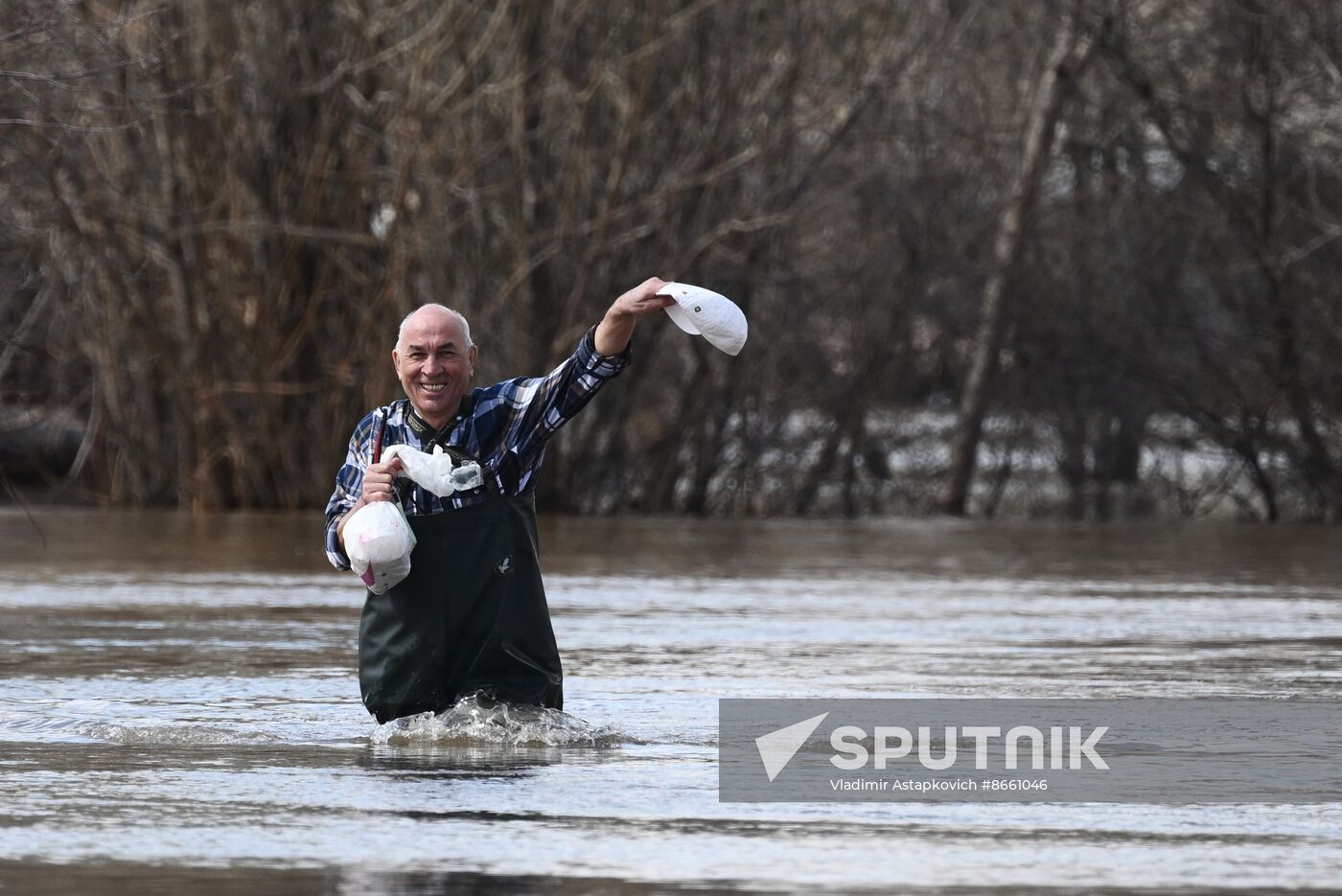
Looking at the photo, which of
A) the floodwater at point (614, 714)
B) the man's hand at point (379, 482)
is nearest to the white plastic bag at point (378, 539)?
the man's hand at point (379, 482)

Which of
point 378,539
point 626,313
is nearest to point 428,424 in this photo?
point 378,539

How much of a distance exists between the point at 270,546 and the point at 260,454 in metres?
4.44

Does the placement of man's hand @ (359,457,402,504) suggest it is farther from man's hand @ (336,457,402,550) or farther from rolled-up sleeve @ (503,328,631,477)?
rolled-up sleeve @ (503,328,631,477)

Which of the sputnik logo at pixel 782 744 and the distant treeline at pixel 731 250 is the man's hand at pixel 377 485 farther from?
the distant treeline at pixel 731 250

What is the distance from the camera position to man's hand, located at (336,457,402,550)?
23.0 ft

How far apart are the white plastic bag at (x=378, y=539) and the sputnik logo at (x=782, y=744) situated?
109cm

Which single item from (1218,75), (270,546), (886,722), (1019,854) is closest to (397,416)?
(886,722)

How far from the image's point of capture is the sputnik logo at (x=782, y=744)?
6.94 m

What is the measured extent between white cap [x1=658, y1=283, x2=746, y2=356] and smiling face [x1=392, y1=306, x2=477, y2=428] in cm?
61

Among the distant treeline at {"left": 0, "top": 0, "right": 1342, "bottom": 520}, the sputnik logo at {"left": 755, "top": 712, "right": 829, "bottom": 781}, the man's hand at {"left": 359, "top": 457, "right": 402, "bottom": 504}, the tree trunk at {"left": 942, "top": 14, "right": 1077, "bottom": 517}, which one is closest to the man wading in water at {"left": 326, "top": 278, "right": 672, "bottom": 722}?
the man's hand at {"left": 359, "top": 457, "right": 402, "bottom": 504}

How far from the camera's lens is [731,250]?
21.1 meters

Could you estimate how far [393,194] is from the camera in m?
20.0

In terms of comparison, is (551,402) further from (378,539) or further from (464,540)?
(378,539)

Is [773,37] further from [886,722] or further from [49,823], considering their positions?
[49,823]
